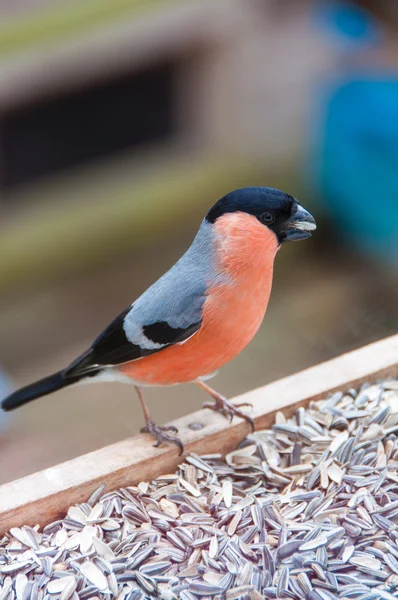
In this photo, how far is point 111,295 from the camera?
4.91 m

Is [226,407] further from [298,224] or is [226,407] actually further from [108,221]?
[108,221]

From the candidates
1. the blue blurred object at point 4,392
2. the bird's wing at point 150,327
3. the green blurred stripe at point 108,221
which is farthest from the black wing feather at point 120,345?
the green blurred stripe at point 108,221

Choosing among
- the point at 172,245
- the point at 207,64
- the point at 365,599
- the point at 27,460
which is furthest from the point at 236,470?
the point at 207,64

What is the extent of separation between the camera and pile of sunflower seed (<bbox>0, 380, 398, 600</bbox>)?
185 centimetres

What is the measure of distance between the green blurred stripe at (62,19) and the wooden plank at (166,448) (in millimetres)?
2787

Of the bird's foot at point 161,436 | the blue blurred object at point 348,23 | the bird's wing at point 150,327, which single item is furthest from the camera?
the blue blurred object at point 348,23

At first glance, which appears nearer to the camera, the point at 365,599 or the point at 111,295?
the point at 365,599

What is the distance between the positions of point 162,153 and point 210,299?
3358 mm

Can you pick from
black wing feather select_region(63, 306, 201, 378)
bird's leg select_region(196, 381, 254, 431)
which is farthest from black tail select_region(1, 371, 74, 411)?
bird's leg select_region(196, 381, 254, 431)

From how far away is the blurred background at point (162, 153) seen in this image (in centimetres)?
462

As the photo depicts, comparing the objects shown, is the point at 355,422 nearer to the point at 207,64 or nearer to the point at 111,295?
the point at 111,295

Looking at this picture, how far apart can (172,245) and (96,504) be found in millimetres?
3135

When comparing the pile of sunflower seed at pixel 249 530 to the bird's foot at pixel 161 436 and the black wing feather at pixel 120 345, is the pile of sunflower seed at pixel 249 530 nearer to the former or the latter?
the bird's foot at pixel 161 436

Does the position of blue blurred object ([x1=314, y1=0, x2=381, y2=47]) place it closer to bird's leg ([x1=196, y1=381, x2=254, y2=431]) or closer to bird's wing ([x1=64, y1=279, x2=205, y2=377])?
bird's leg ([x1=196, y1=381, x2=254, y2=431])
